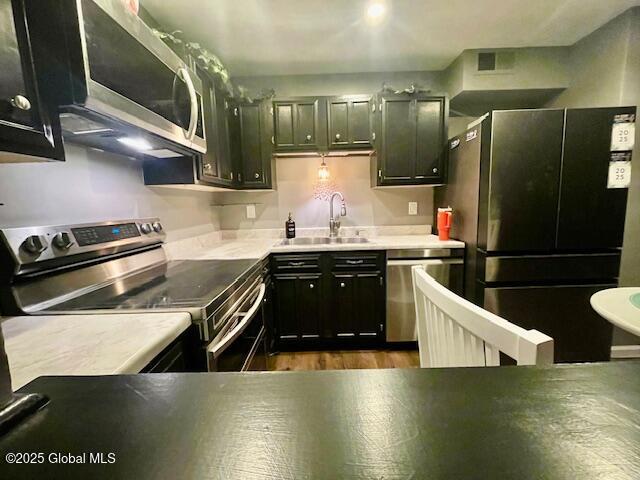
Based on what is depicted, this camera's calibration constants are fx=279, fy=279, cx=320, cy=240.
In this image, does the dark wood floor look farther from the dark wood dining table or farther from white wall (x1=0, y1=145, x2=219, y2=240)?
the dark wood dining table

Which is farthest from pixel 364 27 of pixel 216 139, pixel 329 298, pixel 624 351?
pixel 624 351

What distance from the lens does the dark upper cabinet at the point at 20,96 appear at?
65 centimetres

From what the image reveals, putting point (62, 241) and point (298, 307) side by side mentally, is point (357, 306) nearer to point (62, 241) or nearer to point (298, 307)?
point (298, 307)

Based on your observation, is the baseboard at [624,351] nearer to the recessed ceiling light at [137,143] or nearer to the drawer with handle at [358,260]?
the drawer with handle at [358,260]

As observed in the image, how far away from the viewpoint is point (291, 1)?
1.77 meters

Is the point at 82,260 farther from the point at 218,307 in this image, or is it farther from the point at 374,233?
the point at 374,233

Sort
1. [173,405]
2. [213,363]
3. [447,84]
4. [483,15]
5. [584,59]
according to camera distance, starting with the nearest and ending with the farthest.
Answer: [173,405] → [213,363] → [483,15] → [584,59] → [447,84]

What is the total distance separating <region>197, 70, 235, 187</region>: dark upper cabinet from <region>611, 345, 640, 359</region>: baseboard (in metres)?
3.38

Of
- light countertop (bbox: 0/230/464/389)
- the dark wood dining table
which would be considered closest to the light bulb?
light countertop (bbox: 0/230/464/389)

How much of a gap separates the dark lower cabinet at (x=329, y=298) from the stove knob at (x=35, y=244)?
4.68ft

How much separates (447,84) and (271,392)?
123 inches

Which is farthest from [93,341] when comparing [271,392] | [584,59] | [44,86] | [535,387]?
[584,59]

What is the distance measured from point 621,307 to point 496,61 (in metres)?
2.32

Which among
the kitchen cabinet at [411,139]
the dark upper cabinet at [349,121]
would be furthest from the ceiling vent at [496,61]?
the dark upper cabinet at [349,121]
